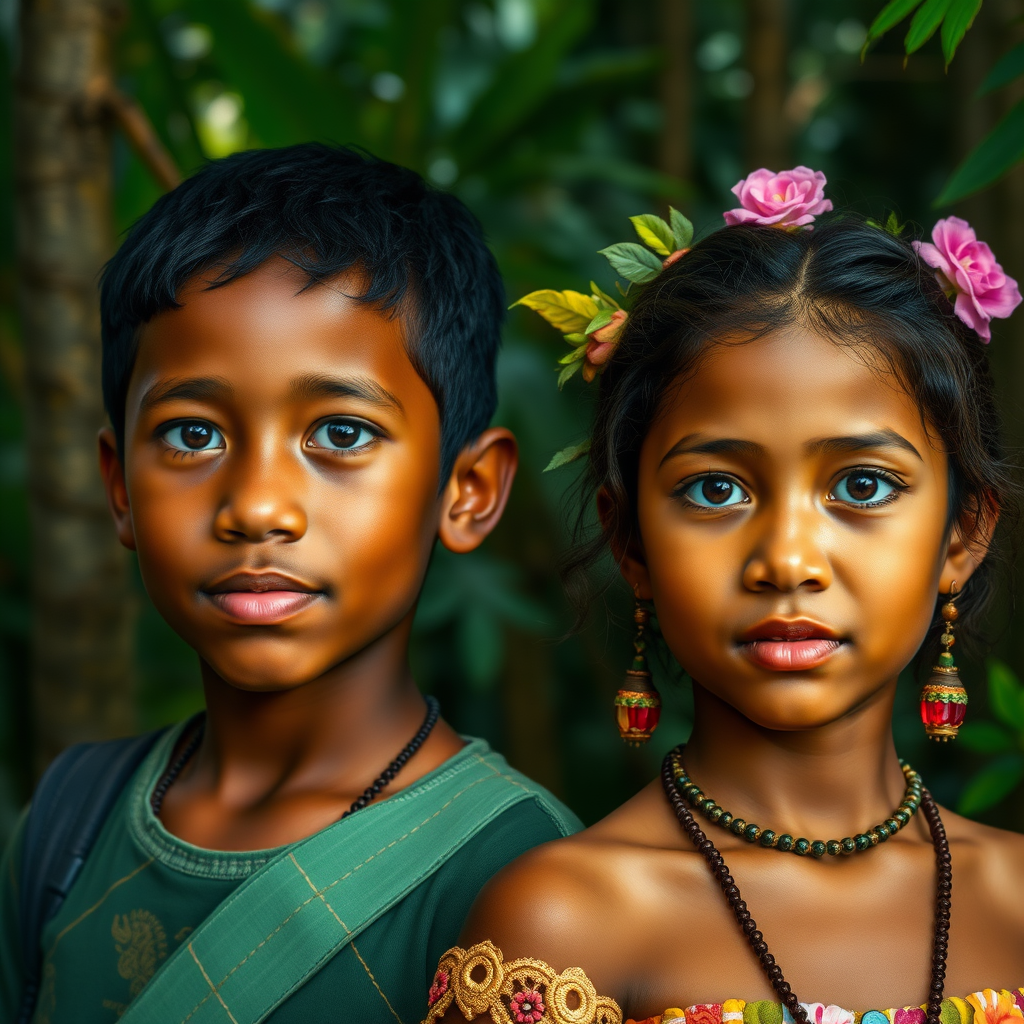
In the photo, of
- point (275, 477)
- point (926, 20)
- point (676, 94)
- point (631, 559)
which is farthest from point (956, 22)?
point (676, 94)

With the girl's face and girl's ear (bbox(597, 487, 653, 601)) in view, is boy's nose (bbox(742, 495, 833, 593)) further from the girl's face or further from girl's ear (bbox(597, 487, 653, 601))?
girl's ear (bbox(597, 487, 653, 601))

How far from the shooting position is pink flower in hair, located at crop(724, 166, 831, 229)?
1.41 m

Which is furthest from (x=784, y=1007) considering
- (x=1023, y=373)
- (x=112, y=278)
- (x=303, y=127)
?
(x=303, y=127)

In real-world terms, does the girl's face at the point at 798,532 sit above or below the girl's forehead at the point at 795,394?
below

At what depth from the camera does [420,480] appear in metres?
1.54

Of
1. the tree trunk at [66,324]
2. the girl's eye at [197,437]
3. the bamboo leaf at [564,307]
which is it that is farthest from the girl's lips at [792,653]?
the tree trunk at [66,324]

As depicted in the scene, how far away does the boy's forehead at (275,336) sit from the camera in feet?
4.79

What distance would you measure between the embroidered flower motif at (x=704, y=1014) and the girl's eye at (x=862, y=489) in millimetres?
515

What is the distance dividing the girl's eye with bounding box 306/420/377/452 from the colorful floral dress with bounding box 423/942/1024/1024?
0.59m

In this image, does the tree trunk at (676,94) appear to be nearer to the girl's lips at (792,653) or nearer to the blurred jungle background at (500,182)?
the blurred jungle background at (500,182)

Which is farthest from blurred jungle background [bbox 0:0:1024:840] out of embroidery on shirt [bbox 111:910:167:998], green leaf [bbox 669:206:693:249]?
embroidery on shirt [bbox 111:910:167:998]

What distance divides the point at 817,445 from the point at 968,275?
1.06 feet

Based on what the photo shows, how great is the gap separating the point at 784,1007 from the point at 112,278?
4.02ft

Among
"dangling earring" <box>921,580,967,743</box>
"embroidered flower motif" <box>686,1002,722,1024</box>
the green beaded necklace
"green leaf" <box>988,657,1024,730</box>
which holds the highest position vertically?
"dangling earring" <box>921,580,967,743</box>
